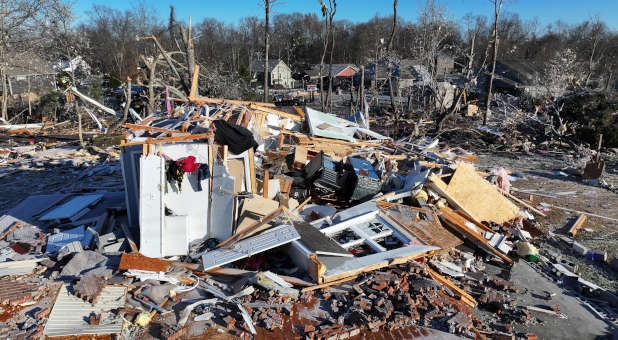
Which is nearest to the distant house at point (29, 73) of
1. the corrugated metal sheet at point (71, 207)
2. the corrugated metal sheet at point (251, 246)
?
the corrugated metal sheet at point (71, 207)

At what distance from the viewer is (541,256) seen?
6629 millimetres

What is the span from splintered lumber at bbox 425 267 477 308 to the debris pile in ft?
0.06

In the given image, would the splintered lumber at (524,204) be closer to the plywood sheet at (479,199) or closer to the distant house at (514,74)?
the plywood sheet at (479,199)

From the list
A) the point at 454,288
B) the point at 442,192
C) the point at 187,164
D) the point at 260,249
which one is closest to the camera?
the point at 454,288

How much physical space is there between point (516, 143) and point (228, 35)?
52038 mm

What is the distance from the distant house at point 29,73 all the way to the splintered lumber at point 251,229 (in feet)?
65.8

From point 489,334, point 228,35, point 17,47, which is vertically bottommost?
point 489,334

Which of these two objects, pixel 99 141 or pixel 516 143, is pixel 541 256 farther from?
pixel 99 141

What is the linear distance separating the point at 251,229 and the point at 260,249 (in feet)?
1.73

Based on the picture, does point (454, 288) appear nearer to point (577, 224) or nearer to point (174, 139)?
point (577, 224)

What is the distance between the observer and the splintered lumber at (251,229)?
5.96 meters

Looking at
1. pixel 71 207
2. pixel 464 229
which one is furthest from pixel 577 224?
pixel 71 207

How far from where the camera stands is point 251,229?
600 cm

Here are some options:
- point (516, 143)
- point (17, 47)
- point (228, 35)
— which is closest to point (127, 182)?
point (516, 143)
